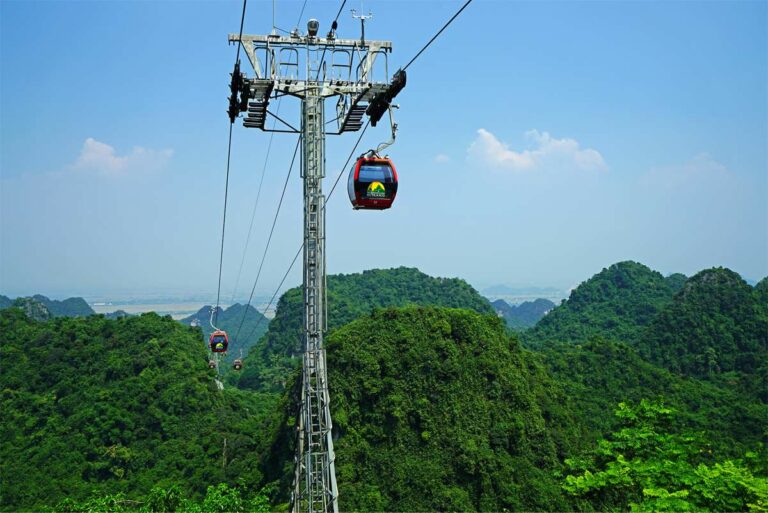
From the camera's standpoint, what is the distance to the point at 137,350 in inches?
1607

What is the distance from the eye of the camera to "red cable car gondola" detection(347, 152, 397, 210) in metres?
8.70

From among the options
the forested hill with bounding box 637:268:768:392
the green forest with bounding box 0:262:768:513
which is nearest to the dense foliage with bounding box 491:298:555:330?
the forested hill with bounding box 637:268:768:392

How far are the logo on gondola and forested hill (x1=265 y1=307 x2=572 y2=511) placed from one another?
52.6 feet

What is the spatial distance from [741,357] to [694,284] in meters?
9.18

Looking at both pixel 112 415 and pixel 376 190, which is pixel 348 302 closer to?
pixel 112 415

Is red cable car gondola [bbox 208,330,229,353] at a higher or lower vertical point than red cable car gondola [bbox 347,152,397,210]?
Result: lower

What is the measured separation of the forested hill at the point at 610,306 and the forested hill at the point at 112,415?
3841cm

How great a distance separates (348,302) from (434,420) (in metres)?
41.3

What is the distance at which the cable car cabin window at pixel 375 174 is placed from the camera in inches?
343

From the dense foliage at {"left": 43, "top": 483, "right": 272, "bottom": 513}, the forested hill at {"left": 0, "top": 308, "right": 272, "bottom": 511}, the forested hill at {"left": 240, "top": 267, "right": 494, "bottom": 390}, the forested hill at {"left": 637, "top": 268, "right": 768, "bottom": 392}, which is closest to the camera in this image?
the dense foliage at {"left": 43, "top": 483, "right": 272, "bottom": 513}

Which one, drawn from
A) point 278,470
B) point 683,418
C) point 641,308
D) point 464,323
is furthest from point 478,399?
point 641,308

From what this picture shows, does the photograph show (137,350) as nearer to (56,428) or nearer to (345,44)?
(56,428)

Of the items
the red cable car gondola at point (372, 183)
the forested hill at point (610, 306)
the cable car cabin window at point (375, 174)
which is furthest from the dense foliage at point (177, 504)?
the forested hill at point (610, 306)

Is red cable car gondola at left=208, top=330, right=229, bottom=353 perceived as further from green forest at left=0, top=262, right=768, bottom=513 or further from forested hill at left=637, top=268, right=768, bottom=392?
forested hill at left=637, top=268, right=768, bottom=392
